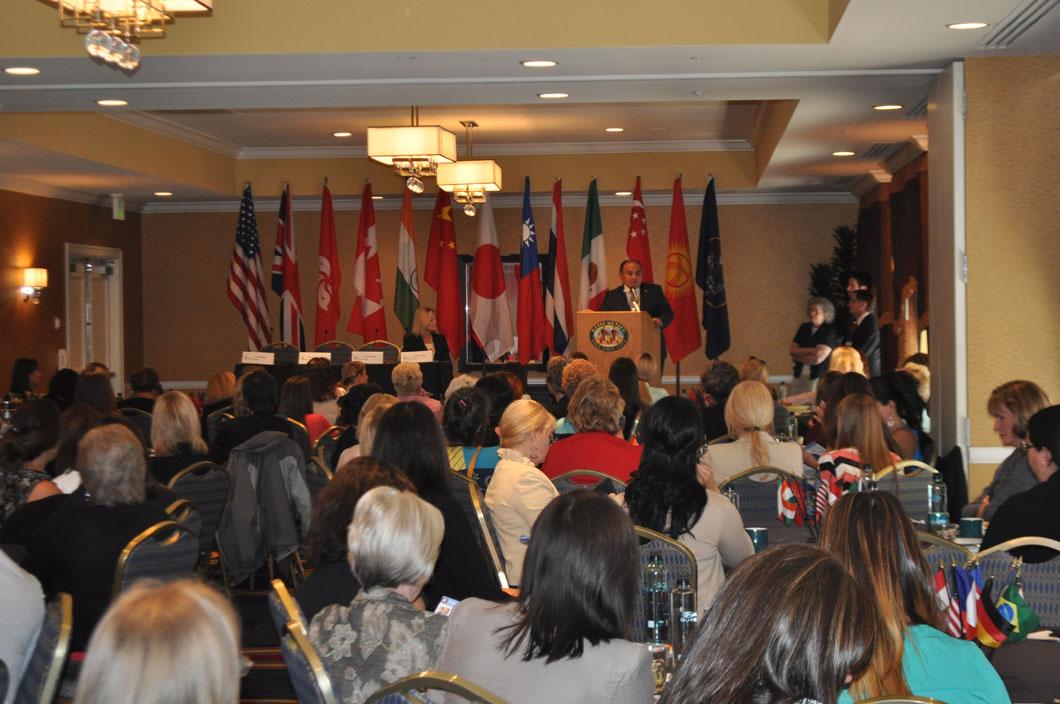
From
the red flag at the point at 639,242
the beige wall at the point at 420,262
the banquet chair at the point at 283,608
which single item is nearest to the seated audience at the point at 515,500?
the banquet chair at the point at 283,608

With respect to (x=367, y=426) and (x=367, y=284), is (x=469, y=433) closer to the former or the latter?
(x=367, y=426)

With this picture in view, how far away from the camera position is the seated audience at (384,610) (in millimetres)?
2820

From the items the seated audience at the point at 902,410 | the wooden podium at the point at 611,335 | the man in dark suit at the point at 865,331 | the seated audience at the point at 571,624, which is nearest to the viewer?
the seated audience at the point at 571,624

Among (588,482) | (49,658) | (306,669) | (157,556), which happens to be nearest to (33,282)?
(588,482)

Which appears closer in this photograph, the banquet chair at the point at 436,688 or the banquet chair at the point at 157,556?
the banquet chair at the point at 436,688

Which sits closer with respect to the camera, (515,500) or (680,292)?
(515,500)

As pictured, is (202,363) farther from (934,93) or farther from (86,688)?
(86,688)

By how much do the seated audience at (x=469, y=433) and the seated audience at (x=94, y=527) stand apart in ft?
6.07

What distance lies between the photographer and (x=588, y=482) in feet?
18.0

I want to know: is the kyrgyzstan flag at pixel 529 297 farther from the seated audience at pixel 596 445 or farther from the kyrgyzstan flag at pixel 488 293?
the seated audience at pixel 596 445

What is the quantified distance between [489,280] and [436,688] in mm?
11907

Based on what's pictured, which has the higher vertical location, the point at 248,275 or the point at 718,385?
the point at 248,275

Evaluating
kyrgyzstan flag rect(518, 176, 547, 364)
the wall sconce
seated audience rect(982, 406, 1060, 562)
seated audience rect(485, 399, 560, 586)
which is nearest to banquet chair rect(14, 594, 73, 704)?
seated audience rect(485, 399, 560, 586)

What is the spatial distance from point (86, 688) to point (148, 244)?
15.4 m
